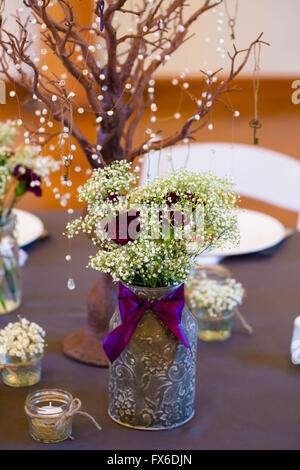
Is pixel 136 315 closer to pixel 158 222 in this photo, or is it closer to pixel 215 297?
pixel 158 222

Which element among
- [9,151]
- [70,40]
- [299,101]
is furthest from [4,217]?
[299,101]

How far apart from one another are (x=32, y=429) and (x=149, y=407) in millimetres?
191

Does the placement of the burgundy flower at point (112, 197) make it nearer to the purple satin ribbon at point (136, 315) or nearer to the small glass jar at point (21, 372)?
the purple satin ribbon at point (136, 315)

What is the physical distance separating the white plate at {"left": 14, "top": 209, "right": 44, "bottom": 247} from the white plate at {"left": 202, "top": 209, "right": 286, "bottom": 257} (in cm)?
54

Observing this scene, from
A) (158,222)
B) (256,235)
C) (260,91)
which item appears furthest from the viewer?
(260,91)

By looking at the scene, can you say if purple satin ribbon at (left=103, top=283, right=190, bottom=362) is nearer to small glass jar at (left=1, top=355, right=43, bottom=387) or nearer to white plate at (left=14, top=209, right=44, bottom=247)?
small glass jar at (left=1, top=355, right=43, bottom=387)

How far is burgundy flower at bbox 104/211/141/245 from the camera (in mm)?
1000

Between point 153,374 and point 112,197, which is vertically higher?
point 112,197

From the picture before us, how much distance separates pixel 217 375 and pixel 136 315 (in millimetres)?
301

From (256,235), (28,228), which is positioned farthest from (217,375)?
(28,228)

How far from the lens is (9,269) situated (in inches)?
62.1

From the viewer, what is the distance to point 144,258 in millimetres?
980

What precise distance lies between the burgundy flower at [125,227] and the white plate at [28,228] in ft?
3.12
